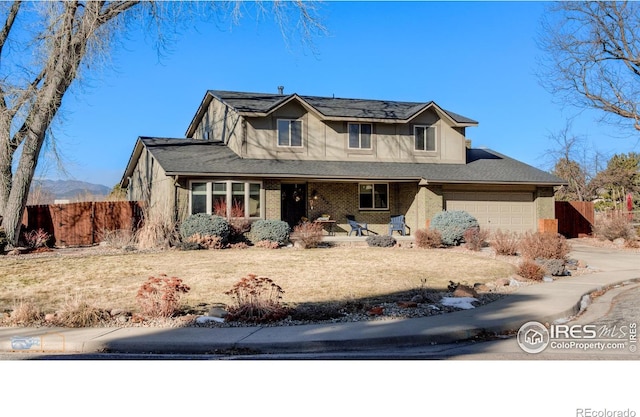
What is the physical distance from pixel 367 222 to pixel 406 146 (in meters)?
4.55

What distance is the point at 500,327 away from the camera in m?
8.23

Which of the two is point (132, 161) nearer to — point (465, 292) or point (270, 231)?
point (270, 231)

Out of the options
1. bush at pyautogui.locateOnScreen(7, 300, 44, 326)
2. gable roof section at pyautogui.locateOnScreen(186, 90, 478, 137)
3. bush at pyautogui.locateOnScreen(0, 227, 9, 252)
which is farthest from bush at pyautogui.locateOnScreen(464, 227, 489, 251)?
bush at pyautogui.locateOnScreen(0, 227, 9, 252)

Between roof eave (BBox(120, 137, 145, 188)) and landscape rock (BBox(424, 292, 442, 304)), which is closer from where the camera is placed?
landscape rock (BBox(424, 292, 442, 304))

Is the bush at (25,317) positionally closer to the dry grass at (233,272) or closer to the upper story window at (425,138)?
the dry grass at (233,272)

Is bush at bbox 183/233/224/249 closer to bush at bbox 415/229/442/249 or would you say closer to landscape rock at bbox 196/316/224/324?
bush at bbox 415/229/442/249

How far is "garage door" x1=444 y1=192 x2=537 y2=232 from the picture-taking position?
26.4 meters

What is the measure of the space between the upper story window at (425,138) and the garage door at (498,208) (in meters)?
3.06

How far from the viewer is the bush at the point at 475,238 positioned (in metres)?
19.8

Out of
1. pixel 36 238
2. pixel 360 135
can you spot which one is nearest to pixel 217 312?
pixel 36 238

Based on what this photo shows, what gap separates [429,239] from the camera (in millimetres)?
20875

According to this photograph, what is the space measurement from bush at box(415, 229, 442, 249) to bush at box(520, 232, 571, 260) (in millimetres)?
5238

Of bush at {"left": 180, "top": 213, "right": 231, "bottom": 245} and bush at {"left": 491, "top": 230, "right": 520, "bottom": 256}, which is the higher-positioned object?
bush at {"left": 180, "top": 213, "right": 231, "bottom": 245}

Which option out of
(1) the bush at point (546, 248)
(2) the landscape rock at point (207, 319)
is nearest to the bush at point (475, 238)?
(1) the bush at point (546, 248)
